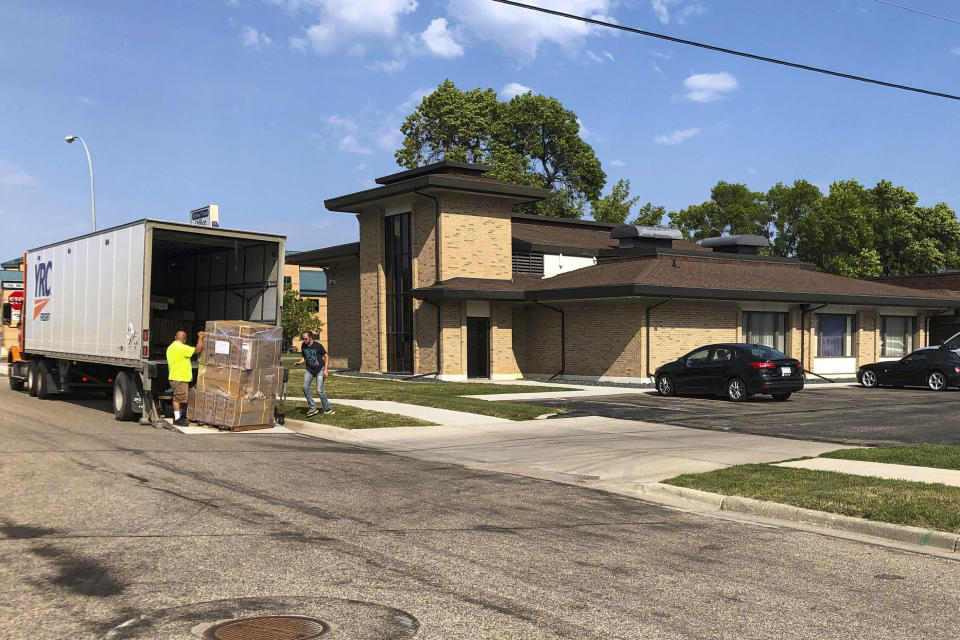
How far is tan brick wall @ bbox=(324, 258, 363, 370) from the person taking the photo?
3697 cm

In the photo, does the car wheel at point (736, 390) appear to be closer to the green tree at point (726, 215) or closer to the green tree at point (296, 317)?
the green tree at point (296, 317)

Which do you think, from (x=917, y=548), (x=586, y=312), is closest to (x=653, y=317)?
(x=586, y=312)

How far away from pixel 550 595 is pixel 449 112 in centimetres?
5629

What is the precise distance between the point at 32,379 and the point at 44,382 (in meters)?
1.14

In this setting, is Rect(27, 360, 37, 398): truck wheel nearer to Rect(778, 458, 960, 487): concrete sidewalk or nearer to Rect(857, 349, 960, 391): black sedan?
Rect(778, 458, 960, 487): concrete sidewalk

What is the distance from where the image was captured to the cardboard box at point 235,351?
1595 centimetres

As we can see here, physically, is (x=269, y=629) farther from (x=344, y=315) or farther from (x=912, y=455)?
(x=344, y=315)

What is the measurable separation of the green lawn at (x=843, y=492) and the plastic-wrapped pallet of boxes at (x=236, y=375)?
340 inches

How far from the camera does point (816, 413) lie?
20000mm

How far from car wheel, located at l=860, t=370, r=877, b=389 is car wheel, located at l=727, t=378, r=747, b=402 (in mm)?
9299

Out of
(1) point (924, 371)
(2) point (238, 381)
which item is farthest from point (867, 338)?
(2) point (238, 381)

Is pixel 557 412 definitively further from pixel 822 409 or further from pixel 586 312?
pixel 586 312

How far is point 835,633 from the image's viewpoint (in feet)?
17.1

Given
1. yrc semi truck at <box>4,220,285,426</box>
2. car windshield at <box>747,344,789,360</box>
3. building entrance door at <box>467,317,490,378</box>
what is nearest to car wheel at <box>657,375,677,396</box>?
car windshield at <box>747,344,789,360</box>
